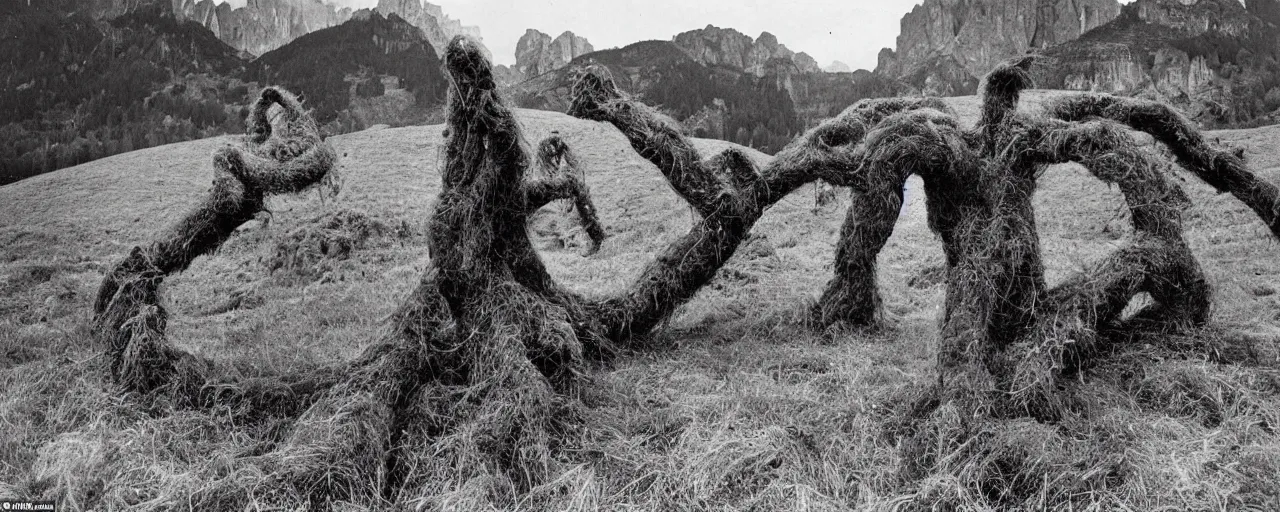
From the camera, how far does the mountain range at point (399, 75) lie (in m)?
52.2

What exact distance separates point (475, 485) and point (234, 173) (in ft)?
13.7

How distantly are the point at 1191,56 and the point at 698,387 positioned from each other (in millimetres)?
93325

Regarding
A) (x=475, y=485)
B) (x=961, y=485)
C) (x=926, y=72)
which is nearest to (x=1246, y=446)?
(x=961, y=485)

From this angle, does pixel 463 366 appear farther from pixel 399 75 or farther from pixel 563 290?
pixel 399 75

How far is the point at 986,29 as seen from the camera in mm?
128000

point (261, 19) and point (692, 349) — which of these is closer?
point (692, 349)

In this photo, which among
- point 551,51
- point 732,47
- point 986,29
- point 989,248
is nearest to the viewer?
point 989,248

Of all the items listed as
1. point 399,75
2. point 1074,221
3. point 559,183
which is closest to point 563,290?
point 559,183

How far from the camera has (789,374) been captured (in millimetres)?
6188

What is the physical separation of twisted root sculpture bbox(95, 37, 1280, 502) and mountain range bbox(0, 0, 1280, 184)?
30.9 meters

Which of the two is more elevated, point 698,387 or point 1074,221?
point 698,387

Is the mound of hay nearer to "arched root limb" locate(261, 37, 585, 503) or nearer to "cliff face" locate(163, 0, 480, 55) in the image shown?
"arched root limb" locate(261, 37, 585, 503)

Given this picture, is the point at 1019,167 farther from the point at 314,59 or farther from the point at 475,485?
the point at 314,59

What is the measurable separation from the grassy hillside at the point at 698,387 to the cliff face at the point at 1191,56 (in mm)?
54706
